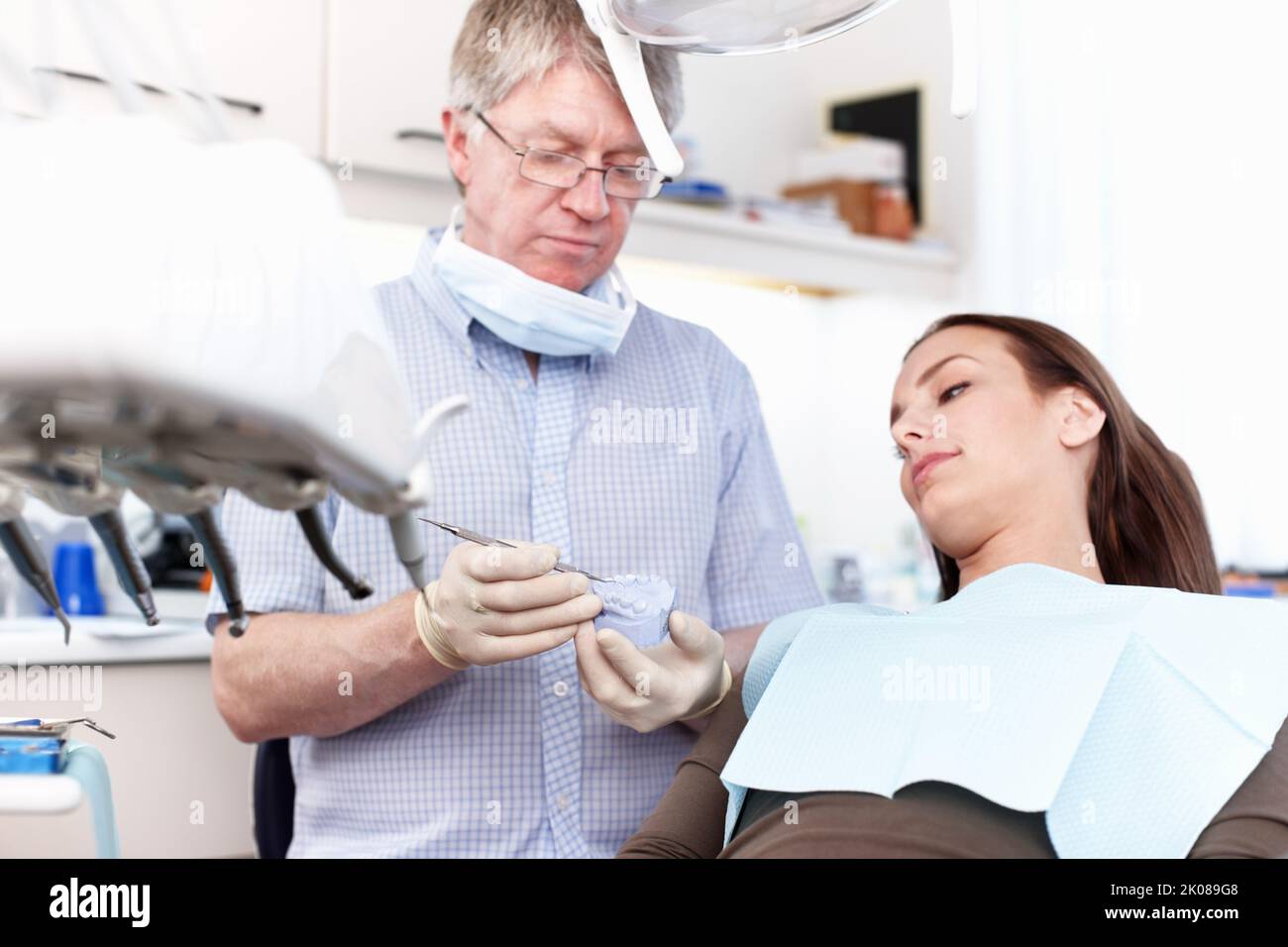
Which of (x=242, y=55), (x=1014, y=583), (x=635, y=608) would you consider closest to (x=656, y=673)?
(x=635, y=608)

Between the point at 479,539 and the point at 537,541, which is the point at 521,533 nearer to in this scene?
the point at 537,541

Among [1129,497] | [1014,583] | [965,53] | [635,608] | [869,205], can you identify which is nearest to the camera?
[965,53]

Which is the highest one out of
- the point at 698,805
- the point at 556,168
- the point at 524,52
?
the point at 524,52

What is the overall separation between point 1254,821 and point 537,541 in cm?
67

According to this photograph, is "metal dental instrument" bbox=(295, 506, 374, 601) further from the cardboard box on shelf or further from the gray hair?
the cardboard box on shelf

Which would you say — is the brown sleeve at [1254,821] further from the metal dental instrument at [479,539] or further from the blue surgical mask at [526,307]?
the blue surgical mask at [526,307]

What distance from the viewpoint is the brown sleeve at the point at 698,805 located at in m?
1.08

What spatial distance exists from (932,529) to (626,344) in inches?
15.2

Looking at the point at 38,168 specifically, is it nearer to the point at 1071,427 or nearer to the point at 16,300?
the point at 16,300

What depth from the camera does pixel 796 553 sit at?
1.47 metres

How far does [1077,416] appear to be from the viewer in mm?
1353

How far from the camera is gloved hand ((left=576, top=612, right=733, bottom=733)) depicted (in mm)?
1094

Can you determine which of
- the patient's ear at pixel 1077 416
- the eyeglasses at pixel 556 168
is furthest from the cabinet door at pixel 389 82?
the patient's ear at pixel 1077 416
